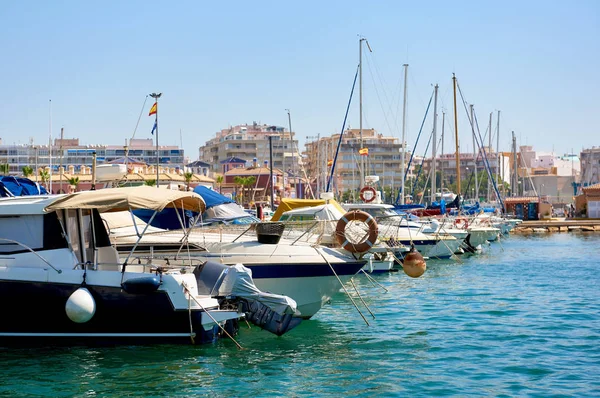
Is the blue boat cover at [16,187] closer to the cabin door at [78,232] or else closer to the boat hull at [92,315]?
the cabin door at [78,232]

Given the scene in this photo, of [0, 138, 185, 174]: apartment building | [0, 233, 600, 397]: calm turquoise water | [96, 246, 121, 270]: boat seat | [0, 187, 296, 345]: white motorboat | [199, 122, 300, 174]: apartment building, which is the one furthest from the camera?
[0, 138, 185, 174]: apartment building

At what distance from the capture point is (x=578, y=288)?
2652cm

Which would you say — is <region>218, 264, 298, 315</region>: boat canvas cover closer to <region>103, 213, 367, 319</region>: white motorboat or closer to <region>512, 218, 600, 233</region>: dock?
<region>103, 213, 367, 319</region>: white motorboat

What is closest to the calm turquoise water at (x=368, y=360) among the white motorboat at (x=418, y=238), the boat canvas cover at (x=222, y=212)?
the boat canvas cover at (x=222, y=212)

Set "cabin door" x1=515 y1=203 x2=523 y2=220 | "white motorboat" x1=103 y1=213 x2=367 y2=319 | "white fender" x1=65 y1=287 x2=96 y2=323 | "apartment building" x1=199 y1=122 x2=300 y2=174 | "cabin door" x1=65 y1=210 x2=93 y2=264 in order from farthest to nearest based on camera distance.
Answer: "apartment building" x1=199 y1=122 x2=300 y2=174 < "cabin door" x1=515 y1=203 x2=523 y2=220 < "white motorboat" x1=103 y1=213 x2=367 y2=319 < "cabin door" x1=65 y1=210 x2=93 y2=264 < "white fender" x1=65 y1=287 x2=96 y2=323

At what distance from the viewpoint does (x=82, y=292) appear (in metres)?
14.4

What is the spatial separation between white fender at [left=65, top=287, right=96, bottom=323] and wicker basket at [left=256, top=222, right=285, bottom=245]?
5222 millimetres

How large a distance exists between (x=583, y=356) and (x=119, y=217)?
12.4 m

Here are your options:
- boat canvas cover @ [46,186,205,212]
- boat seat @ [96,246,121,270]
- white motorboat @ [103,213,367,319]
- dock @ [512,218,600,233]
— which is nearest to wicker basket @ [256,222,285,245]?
white motorboat @ [103,213,367,319]

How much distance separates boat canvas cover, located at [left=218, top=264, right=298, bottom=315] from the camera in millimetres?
15375

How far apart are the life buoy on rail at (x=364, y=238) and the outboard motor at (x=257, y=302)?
295cm

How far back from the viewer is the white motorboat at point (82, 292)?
47.8 ft

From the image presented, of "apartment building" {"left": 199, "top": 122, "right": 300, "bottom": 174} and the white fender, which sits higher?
"apartment building" {"left": 199, "top": 122, "right": 300, "bottom": 174}

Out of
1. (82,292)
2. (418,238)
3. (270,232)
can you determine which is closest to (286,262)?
(270,232)
